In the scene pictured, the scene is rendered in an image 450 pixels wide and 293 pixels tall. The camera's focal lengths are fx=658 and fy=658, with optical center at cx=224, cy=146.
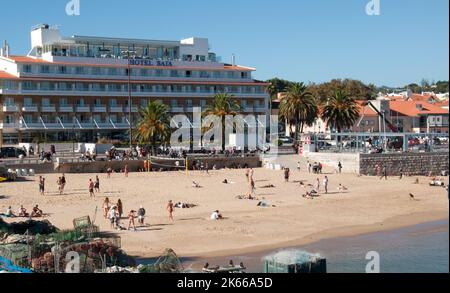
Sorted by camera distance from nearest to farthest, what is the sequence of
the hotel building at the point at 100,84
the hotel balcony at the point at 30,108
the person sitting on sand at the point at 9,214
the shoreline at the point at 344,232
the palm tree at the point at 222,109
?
the shoreline at the point at 344,232 → the person sitting on sand at the point at 9,214 → the palm tree at the point at 222,109 → the hotel balcony at the point at 30,108 → the hotel building at the point at 100,84

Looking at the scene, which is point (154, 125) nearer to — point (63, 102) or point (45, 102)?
point (63, 102)

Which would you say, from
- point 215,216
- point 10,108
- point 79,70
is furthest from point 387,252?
point 79,70

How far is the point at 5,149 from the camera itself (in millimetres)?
56375

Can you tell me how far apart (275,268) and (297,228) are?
47.7ft

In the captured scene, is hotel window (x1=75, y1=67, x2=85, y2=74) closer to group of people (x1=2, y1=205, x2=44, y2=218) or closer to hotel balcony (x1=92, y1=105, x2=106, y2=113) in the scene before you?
hotel balcony (x1=92, y1=105, x2=106, y2=113)

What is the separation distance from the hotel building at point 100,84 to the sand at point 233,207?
2270cm

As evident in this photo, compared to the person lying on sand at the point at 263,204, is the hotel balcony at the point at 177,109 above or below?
above

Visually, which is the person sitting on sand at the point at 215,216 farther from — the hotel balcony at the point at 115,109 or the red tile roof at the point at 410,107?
the red tile roof at the point at 410,107

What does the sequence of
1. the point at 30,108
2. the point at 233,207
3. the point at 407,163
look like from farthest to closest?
the point at 30,108 → the point at 407,163 → the point at 233,207

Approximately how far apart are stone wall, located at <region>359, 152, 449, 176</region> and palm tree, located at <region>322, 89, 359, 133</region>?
1308cm

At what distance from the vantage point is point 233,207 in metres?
35.1

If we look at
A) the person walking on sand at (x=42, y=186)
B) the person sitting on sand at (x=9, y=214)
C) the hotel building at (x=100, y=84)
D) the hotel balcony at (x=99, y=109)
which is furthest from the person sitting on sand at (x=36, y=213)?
the hotel balcony at (x=99, y=109)

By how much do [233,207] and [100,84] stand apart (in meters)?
41.6

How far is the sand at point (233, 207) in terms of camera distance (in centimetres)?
2678
